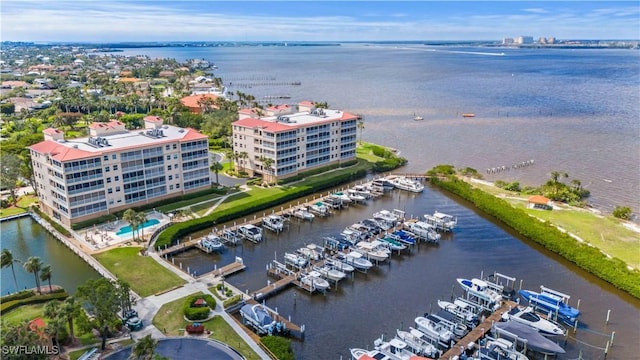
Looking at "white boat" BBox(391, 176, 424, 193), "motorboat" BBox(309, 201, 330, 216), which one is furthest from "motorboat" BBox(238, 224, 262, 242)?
"white boat" BBox(391, 176, 424, 193)

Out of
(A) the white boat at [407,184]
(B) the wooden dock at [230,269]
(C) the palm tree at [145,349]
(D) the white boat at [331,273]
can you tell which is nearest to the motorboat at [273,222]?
(B) the wooden dock at [230,269]

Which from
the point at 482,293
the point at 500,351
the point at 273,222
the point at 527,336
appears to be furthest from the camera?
the point at 273,222

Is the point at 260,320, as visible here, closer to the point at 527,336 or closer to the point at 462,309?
the point at 462,309

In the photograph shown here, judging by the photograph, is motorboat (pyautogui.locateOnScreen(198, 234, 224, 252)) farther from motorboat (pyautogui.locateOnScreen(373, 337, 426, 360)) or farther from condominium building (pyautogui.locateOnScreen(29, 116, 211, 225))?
motorboat (pyautogui.locateOnScreen(373, 337, 426, 360))

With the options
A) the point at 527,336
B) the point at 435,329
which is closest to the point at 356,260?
the point at 435,329

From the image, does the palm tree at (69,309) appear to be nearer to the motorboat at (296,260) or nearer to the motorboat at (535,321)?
the motorboat at (296,260)

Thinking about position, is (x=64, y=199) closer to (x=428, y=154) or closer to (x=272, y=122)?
(x=272, y=122)

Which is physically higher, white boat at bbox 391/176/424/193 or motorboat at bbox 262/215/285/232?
white boat at bbox 391/176/424/193
